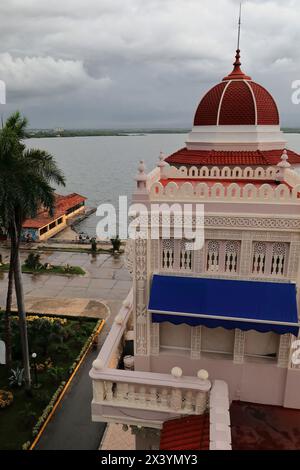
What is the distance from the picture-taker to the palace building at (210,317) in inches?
381

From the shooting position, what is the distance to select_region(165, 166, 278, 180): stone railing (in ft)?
39.8

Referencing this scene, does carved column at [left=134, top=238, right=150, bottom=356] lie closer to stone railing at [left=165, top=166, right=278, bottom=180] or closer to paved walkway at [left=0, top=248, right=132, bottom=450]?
stone railing at [left=165, top=166, right=278, bottom=180]

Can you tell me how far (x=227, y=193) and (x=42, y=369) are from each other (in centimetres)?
1635

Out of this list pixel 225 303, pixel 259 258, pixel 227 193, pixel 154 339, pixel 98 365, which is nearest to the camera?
pixel 225 303

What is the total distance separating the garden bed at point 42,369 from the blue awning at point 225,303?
10745 mm

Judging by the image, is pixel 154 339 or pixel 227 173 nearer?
pixel 154 339

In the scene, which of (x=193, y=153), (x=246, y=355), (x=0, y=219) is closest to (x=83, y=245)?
(x=0, y=219)

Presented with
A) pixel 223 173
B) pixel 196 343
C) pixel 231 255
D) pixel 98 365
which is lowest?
pixel 98 365

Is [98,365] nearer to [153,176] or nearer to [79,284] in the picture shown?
[153,176]

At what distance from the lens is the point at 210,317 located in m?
9.70

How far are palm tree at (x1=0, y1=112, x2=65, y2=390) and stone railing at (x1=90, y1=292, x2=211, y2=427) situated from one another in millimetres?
8222

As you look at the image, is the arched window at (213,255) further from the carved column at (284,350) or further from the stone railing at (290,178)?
the stone railing at (290,178)

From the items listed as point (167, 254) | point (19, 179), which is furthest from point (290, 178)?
point (19, 179)

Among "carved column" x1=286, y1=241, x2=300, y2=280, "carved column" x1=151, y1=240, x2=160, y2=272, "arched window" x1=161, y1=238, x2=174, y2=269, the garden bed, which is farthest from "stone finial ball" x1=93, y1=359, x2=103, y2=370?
the garden bed
